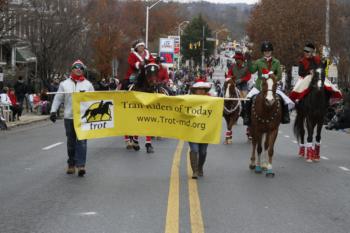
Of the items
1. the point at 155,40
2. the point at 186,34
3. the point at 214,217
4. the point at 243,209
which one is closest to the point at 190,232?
the point at 214,217

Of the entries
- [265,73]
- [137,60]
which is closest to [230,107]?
[137,60]

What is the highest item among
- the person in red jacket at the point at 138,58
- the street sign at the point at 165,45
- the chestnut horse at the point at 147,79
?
the street sign at the point at 165,45

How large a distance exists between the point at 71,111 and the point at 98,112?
1.66ft

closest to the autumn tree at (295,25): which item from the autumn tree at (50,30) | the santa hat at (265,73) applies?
the autumn tree at (50,30)

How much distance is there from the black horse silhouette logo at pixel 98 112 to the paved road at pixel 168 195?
1057mm

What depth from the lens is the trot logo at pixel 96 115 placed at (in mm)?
12758

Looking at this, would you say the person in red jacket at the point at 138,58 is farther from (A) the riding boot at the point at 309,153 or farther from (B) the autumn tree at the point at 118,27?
(B) the autumn tree at the point at 118,27

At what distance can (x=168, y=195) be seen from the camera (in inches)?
420

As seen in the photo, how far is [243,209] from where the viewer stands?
967 cm

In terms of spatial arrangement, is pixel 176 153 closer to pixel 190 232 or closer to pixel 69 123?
pixel 69 123

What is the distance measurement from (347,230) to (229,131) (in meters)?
11.7

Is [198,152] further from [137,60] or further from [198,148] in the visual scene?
[137,60]

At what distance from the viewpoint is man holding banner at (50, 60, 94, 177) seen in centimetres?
1278

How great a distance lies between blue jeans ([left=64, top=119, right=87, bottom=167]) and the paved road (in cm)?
36
